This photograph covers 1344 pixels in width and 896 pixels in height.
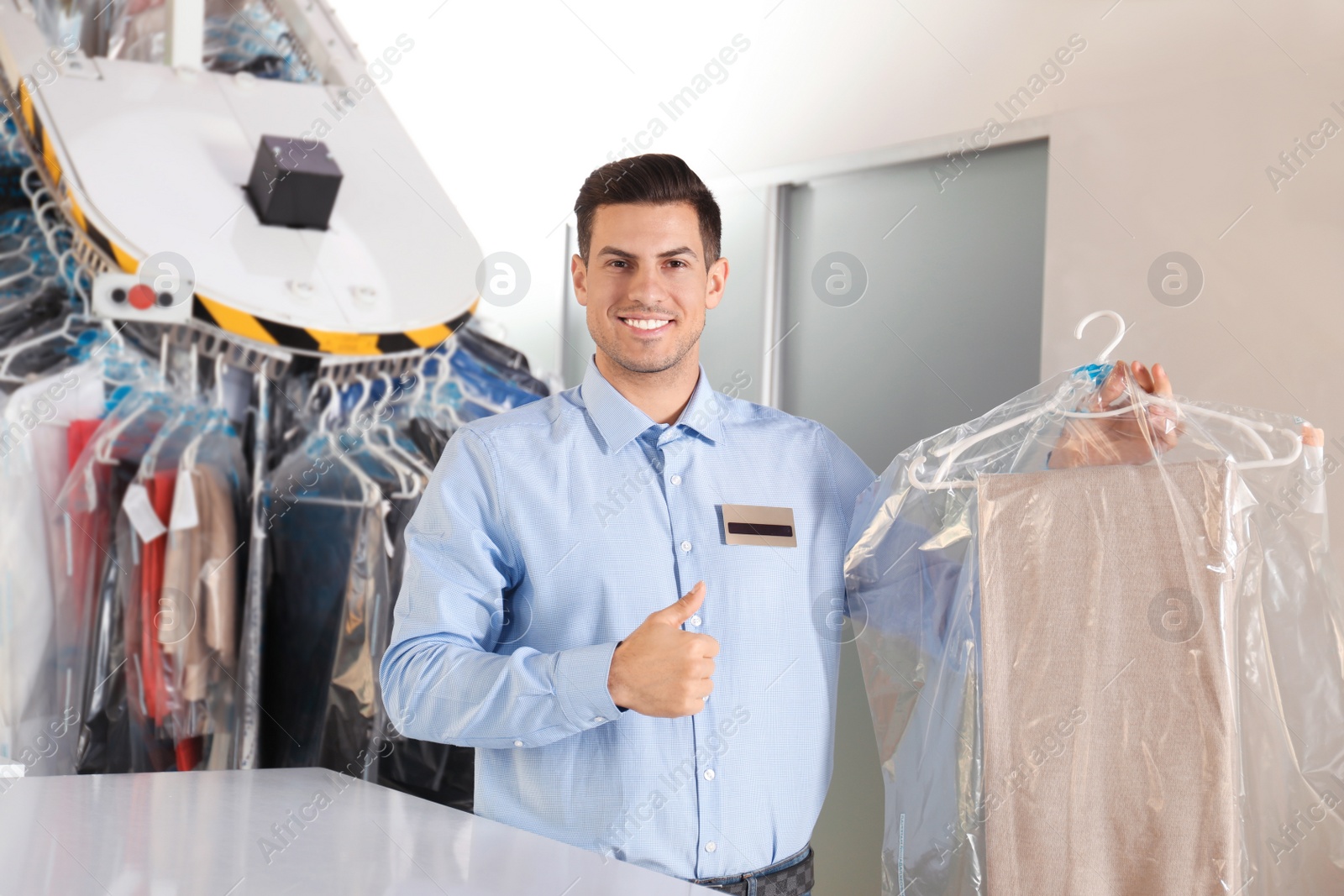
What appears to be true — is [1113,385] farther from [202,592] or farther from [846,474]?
[202,592]

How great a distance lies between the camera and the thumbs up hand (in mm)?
1236

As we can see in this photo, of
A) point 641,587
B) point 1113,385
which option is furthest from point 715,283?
point 1113,385

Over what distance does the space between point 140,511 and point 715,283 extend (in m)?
1.31

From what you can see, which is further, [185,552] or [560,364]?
[560,364]

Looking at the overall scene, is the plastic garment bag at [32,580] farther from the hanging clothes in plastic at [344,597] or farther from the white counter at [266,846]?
the white counter at [266,846]

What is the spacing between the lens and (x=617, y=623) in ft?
4.88

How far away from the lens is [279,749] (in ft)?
7.89

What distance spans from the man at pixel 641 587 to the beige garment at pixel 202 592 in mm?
978

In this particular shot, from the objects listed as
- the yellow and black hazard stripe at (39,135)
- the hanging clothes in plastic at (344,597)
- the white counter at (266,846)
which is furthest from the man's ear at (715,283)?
the yellow and black hazard stripe at (39,135)

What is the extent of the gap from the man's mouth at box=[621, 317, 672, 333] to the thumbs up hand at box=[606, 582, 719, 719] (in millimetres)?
472

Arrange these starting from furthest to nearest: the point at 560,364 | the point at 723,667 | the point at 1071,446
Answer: the point at 560,364
the point at 723,667
the point at 1071,446

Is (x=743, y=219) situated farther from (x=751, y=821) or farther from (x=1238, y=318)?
(x=751, y=821)

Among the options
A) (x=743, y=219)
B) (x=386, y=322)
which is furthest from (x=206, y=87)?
(x=743, y=219)

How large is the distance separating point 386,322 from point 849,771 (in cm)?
146
